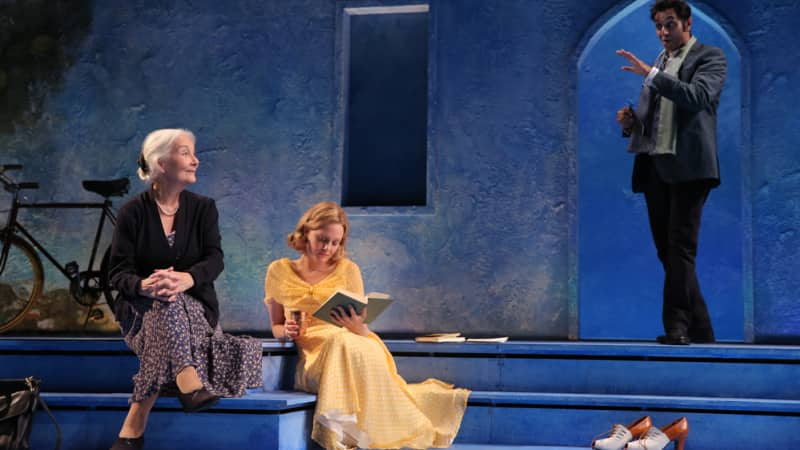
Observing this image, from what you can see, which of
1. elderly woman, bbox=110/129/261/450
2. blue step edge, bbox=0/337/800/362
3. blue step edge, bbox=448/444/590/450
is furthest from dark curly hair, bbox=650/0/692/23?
elderly woman, bbox=110/129/261/450

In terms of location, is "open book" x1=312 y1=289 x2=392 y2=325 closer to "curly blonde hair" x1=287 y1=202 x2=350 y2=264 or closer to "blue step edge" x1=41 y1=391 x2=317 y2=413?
"blue step edge" x1=41 y1=391 x2=317 y2=413

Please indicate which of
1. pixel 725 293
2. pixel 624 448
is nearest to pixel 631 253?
pixel 725 293

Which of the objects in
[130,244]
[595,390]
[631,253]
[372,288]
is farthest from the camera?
[631,253]

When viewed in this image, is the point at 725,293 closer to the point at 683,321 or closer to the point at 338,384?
the point at 683,321

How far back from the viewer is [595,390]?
511 centimetres

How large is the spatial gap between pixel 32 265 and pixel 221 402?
3360mm

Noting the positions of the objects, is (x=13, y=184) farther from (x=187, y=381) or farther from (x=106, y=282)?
(x=187, y=381)

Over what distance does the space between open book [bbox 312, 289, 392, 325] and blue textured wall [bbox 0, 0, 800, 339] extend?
200 cm

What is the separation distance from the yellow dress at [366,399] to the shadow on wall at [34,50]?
3598mm

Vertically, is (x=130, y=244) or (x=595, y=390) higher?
(x=130, y=244)

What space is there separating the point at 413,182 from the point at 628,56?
205 centimetres

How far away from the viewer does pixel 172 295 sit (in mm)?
4141

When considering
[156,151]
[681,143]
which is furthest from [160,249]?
[681,143]

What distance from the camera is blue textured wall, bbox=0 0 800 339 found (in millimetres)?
6402
